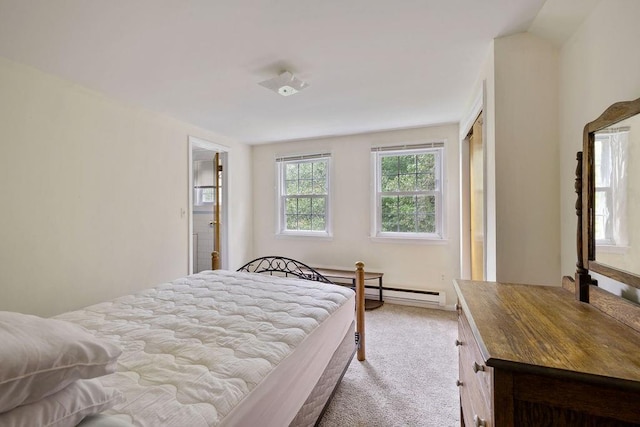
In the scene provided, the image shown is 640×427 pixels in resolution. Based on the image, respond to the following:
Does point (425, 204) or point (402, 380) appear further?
point (425, 204)

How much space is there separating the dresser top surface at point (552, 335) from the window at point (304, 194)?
10.5ft

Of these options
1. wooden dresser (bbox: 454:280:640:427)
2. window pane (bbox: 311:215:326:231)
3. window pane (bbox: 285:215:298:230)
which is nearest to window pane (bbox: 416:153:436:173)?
window pane (bbox: 311:215:326:231)

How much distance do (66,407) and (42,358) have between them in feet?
0.52

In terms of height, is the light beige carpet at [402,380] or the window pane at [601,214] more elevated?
the window pane at [601,214]

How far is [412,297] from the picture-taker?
367 cm

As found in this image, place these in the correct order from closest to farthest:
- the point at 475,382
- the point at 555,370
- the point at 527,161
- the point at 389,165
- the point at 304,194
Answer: the point at 555,370, the point at 475,382, the point at 527,161, the point at 389,165, the point at 304,194

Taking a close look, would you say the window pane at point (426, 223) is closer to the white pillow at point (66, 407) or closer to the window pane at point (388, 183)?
the window pane at point (388, 183)

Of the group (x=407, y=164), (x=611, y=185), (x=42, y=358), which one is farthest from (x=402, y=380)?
(x=407, y=164)

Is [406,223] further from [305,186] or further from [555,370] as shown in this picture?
[555,370]

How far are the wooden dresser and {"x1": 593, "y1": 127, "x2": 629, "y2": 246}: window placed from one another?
1.01ft

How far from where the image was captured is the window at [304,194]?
4297 mm

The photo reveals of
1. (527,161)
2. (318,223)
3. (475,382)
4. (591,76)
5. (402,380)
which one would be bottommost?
(402,380)

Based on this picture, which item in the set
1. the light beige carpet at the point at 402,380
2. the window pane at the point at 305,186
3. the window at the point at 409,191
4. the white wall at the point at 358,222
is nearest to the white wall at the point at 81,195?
the white wall at the point at 358,222

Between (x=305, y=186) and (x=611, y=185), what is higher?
(x=305, y=186)
